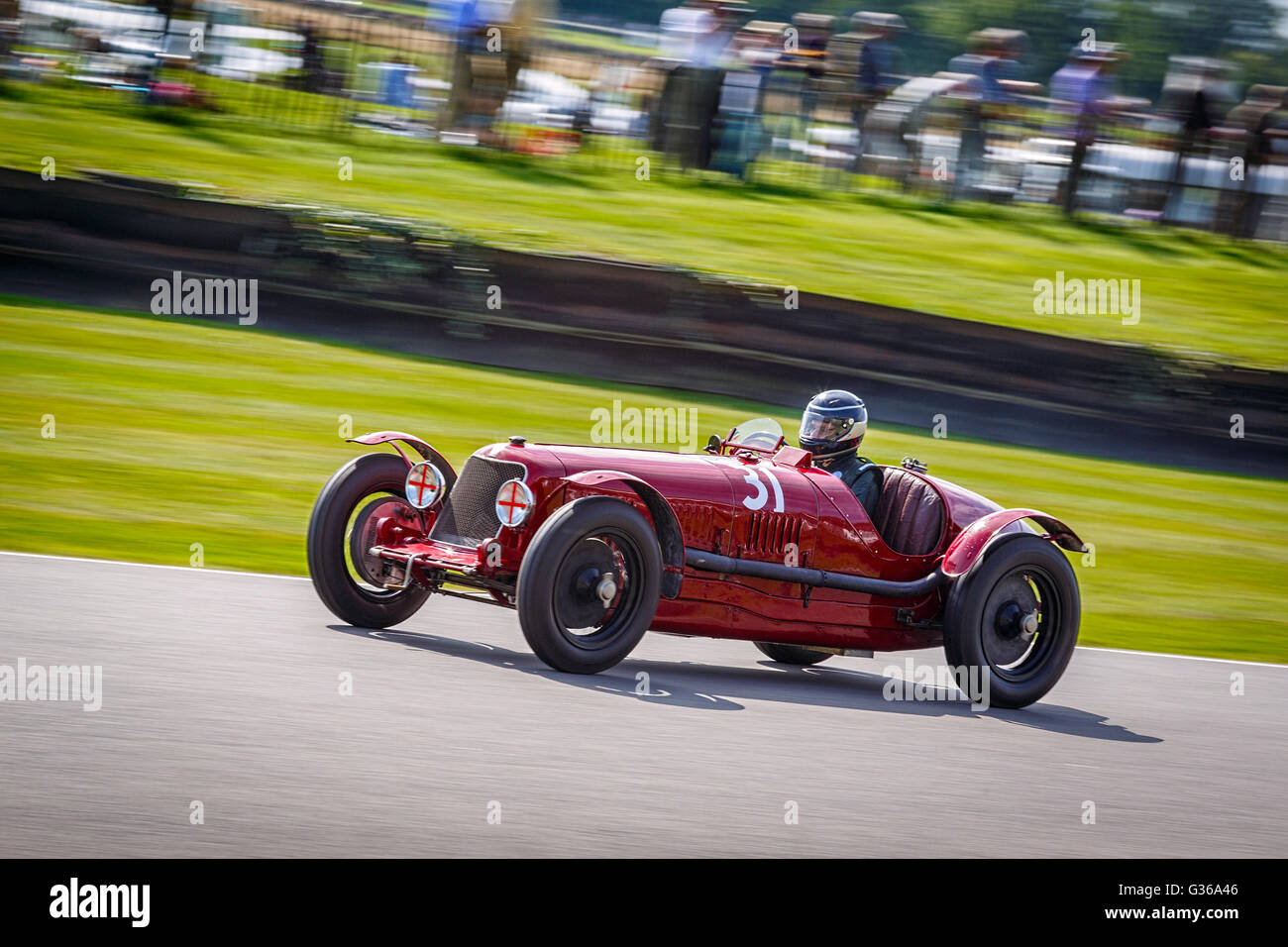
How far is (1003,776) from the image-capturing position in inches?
226

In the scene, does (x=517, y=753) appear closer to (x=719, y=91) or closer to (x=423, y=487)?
(x=423, y=487)

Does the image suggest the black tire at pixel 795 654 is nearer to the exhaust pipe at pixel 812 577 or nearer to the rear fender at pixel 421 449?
the exhaust pipe at pixel 812 577

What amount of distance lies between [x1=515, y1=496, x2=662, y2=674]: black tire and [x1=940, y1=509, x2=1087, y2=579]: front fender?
1.65m

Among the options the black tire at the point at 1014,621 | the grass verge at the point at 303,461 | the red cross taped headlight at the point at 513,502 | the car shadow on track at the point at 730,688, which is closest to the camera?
the car shadow on track at the point at 730,688

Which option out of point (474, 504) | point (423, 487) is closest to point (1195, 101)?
point (423, 487)

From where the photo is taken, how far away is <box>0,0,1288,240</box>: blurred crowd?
17.3 meters

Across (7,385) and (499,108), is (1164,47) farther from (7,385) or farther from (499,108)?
(7,385)

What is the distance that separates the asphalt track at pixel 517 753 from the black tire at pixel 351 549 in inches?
4.9

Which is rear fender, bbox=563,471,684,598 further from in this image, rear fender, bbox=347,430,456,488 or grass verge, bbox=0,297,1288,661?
grass verge, bbox=0,297,1288,661

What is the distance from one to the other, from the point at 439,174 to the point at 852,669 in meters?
10.9

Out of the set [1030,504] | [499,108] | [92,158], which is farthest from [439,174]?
[1030,504]

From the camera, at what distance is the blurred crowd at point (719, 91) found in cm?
1727

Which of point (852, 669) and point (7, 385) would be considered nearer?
point (852, 669)

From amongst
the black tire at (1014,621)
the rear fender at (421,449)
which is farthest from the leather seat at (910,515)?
the rear fender at (421,449)
